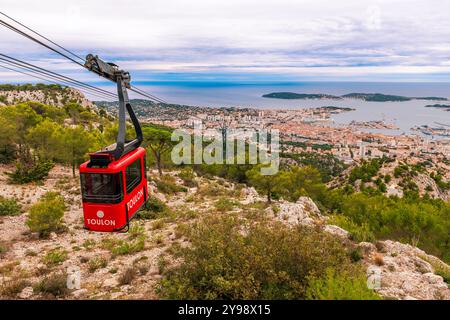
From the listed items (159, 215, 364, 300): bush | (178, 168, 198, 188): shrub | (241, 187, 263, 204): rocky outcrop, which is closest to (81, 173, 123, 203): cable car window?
(159, 215, 364, 300): bush

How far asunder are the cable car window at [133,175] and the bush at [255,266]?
10.2ft

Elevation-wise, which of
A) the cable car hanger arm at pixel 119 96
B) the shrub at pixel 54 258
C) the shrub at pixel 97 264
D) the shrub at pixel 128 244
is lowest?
the shrub at pixel 128 244

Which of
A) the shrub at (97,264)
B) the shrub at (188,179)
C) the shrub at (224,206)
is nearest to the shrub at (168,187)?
the shrub at (188,179)

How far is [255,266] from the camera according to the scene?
6.91m

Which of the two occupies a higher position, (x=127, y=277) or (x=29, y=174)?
(x=127, y=277)

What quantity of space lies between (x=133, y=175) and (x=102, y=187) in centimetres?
150

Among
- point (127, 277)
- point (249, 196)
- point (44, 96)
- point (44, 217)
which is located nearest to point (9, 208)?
point (44, 217)

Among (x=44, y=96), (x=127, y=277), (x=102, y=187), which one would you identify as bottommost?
(x=127, y=277)

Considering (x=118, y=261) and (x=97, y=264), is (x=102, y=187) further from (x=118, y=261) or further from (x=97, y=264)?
(x=118, y=261)

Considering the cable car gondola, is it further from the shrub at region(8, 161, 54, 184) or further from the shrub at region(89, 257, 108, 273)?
the shrub at region(8, 161, 54, 184)

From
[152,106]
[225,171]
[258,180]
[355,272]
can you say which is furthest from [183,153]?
[152,106]

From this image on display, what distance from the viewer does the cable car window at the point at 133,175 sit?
9.33 metres

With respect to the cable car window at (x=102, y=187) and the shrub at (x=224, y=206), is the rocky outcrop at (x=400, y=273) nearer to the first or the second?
the shrub at (x=224, y=206)
